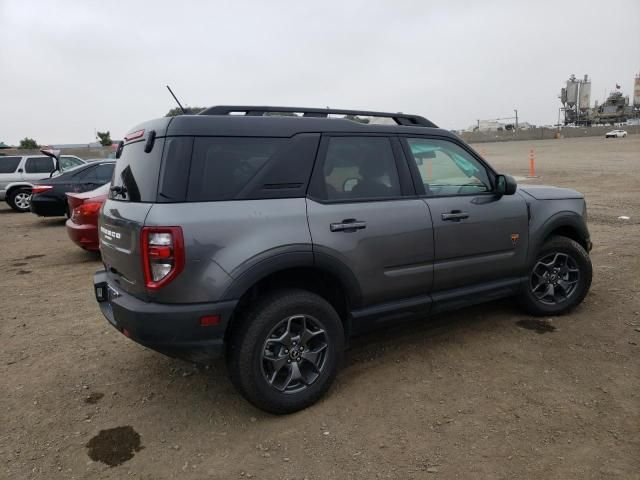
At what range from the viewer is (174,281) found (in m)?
2.70

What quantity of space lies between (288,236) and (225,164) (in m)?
0.59

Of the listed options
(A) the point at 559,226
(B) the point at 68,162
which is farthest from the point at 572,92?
(A) the point at 559,226

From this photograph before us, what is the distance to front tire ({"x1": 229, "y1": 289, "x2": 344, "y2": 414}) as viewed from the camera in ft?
9.46

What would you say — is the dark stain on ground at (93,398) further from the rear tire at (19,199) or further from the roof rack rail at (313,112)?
the rear tire at (19,199)

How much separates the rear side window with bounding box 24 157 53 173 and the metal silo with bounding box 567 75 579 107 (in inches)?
4919

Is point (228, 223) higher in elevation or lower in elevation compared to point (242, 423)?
higher

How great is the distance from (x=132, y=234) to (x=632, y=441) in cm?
310

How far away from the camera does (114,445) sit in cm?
284

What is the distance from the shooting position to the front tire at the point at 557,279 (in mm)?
4410

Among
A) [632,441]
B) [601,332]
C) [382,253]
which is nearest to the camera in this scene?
[632,441]

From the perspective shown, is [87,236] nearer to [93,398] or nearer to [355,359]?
[93,398]

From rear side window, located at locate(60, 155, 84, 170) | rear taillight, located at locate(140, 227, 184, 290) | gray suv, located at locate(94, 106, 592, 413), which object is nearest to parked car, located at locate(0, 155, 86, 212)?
rear side window, located at locate(60, 155, 84, 170)

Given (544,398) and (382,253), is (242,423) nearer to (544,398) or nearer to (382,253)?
(382,253)

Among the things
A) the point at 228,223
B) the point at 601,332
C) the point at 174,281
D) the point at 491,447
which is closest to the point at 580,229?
the point at 601,332
